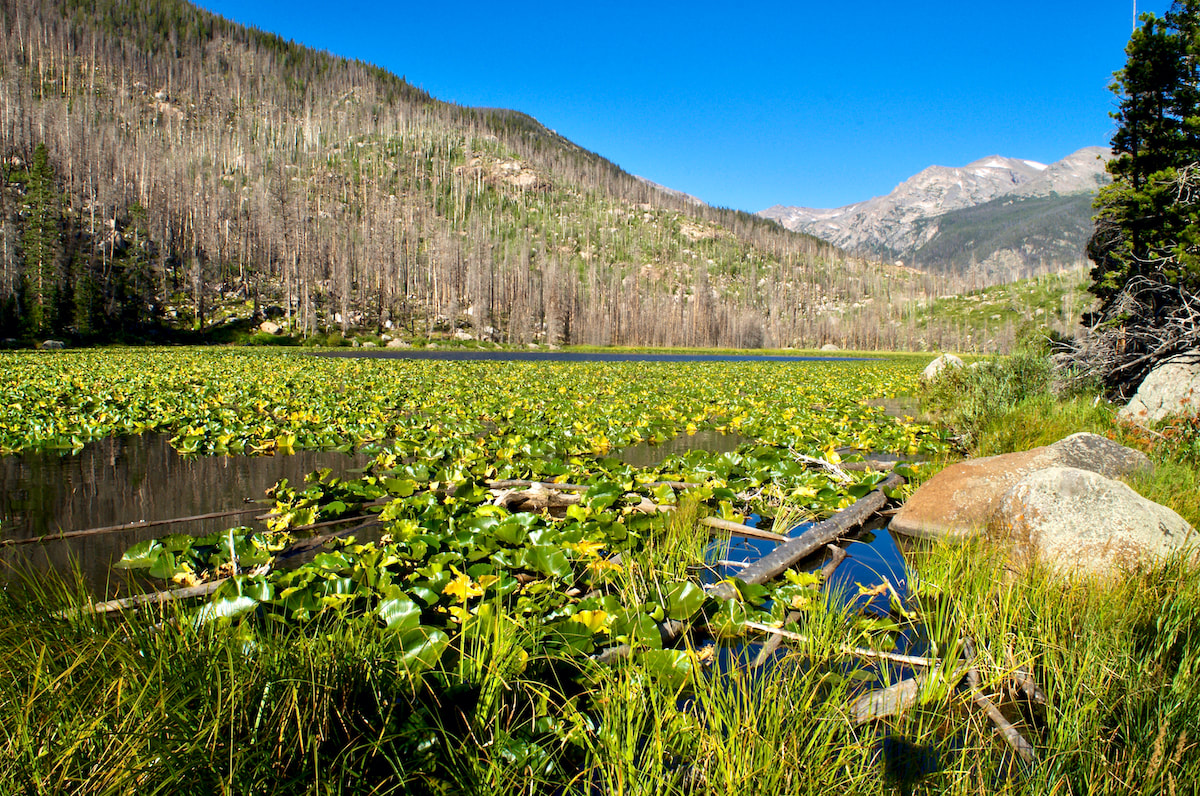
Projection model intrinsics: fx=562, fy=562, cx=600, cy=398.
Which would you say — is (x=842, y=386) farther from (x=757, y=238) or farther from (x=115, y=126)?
(x=757, y=238)

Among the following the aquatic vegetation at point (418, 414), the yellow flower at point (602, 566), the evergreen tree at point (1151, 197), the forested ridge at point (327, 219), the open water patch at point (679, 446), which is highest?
the forested ridge at point (327, 219)

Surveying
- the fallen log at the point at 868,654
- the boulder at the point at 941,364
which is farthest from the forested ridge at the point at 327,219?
the boulder at the point at 941,364

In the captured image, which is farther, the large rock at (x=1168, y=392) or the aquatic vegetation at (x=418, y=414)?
the aquatic vegetation at (x=418, y=414)

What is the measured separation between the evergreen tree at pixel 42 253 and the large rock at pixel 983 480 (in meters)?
52.5

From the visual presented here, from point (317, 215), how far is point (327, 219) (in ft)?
10.3

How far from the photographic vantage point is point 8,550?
15.0 feet

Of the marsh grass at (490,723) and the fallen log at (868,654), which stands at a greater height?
the marsh grass at (490,723)

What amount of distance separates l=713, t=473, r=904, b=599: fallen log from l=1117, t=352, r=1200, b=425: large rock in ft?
16.0

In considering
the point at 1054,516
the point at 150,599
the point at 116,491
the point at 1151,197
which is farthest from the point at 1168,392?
the point at 116,491

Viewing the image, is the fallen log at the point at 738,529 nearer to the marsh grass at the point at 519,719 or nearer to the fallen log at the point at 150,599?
the marsh grass at the point at 519,719

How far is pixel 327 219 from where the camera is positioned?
3398 inches

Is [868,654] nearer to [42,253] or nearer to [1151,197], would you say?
[1151,197]

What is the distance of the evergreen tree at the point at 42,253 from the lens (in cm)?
3950

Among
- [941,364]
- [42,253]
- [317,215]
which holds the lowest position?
[941,364]
